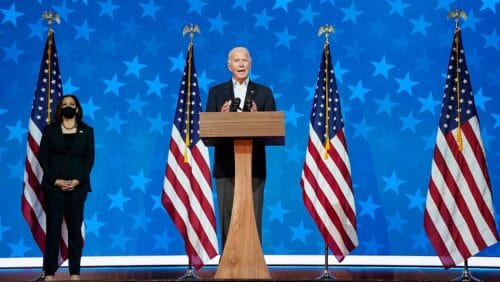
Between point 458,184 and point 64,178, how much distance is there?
282cm

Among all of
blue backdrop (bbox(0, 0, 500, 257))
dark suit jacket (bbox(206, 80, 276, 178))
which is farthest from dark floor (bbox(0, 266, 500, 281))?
dark suit jacket (bbox(206, 80, 276, 178))

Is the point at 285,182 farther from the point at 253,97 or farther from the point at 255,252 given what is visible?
the point at 255,252

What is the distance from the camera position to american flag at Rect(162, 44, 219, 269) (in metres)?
5.30

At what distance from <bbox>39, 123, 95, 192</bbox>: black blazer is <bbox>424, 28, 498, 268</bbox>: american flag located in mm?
2527

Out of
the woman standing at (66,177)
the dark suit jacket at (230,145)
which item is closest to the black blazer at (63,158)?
the woman standing at (66,177)

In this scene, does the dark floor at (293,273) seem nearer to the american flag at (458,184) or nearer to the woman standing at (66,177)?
the american flag at (458,184)

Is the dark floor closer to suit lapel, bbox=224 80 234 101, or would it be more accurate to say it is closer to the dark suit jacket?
the dark suit jacket

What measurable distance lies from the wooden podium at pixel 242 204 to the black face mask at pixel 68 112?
1316 mm

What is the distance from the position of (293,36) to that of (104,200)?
7.34 feet

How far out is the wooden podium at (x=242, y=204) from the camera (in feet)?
11.3

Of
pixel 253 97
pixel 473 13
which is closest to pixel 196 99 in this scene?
pixel 253 97

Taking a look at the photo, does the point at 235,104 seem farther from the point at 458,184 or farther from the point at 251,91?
the point at 458,184

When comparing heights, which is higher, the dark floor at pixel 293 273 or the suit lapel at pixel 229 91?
the suit lapel at pixel 229 91

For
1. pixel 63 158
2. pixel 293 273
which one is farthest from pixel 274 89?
pixel 63 158
